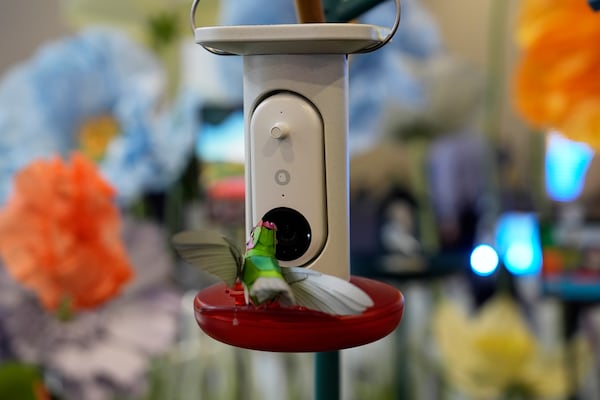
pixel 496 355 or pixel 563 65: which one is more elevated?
pixel 563 65

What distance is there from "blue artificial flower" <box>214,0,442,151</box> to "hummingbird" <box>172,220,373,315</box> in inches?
9.5

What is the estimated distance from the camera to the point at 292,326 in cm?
24

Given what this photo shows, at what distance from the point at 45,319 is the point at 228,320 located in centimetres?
22

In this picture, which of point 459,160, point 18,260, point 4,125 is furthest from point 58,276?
point 459,160

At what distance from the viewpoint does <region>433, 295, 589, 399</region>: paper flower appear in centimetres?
55

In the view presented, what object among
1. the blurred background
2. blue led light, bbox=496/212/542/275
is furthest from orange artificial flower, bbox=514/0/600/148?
blue led light, bbox=496/212/542/275

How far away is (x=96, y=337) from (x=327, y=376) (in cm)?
20

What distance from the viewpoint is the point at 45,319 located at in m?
0.44

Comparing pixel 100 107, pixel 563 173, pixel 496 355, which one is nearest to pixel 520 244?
pixel 563 173

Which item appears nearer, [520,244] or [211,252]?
[211,252]

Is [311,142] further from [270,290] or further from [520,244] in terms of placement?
[520,244]

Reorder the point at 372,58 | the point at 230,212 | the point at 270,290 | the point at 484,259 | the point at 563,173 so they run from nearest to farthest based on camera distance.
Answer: the point at 270,290 < the point at 484,259 < the point at 372,58 < the point at 230,212 < the point at 563,173

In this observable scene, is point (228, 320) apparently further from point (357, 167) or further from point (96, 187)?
point (357, 167)

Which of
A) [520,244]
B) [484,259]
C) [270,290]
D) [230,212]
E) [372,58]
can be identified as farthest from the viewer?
[520,244]
